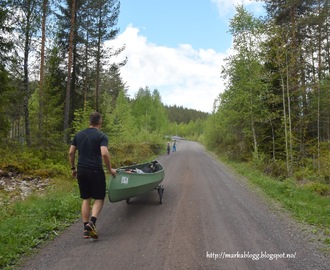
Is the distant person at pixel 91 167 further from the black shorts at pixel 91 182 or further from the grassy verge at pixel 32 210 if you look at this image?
the grassy verge at pixel 32 210

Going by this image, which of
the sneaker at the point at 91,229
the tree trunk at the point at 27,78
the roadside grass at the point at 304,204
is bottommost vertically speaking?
the roadside grass at the point at 304,204

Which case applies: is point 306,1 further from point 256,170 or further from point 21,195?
point 21,195

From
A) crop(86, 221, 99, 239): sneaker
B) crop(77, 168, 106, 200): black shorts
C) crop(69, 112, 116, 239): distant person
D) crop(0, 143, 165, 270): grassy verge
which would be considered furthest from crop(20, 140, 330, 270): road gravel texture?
crop(77, 168, 106, 200): black shorts

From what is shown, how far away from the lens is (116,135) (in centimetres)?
2442

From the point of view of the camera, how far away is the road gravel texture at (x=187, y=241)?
13.7ft

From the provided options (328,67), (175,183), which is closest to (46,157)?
(175,183)

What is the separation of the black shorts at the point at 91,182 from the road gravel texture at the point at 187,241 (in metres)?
0.82

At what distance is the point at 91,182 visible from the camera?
5320 mm

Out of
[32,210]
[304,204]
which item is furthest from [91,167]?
[304,204]

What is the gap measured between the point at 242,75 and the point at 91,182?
16.1 metres

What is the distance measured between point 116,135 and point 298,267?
70.1ft

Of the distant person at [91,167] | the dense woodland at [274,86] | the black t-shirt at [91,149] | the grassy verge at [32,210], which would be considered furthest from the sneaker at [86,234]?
the dense woodland at [274,86]

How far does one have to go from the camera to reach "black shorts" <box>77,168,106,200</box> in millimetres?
5277

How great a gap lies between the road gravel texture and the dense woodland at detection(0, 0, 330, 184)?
26.4 feet
